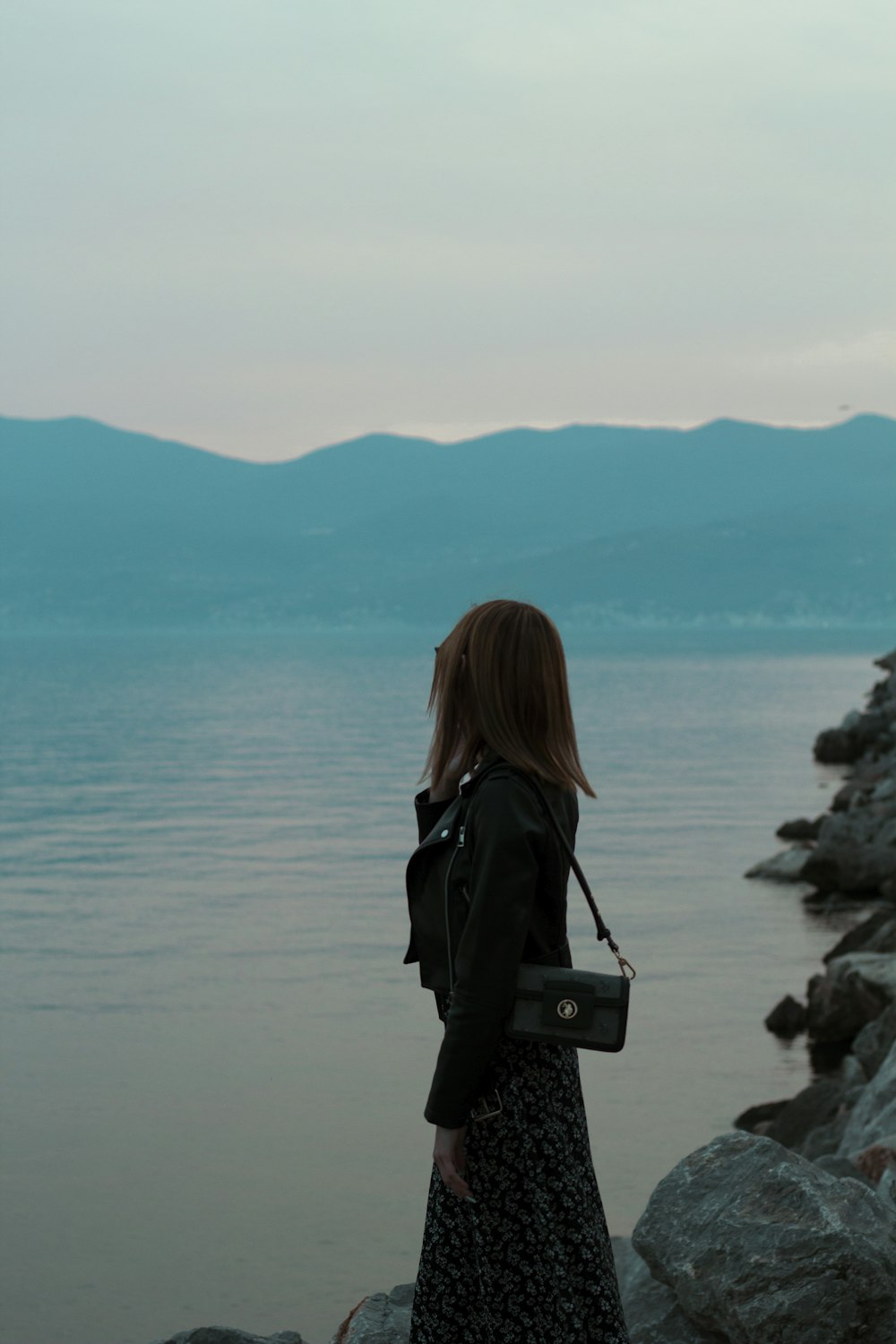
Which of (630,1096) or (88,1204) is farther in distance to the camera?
(630,1096)

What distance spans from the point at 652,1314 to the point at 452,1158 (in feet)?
7.22

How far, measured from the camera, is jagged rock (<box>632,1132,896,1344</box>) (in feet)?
15.6

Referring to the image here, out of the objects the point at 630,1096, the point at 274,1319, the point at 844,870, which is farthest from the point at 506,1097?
the point at 844,870

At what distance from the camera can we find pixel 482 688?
360cm

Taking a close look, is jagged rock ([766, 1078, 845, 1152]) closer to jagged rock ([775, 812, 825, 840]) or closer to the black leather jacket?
the black leather jacket

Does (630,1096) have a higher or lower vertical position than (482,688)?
lower

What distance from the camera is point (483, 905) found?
3432mm

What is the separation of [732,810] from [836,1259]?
26.0m

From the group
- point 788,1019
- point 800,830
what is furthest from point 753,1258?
point 800,830

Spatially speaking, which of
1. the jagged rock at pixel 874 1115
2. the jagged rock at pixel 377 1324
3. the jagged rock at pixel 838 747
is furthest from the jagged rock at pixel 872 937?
the jagged rock at pixel 838 747

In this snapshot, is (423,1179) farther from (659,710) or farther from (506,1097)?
(659,710)

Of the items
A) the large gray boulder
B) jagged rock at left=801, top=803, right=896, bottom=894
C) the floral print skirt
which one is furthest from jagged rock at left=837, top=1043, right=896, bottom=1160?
jagged rock at left=801, top=803, right=896, bottom=894

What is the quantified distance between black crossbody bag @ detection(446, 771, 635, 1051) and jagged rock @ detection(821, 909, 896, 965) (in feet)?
34.0

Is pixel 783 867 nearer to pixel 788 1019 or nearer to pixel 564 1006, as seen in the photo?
pixel 788 1019
